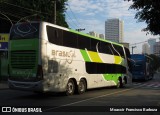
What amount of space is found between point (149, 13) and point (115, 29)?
212 feet

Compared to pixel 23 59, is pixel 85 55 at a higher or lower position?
higher

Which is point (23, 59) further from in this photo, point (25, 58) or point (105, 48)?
point (105, 48)

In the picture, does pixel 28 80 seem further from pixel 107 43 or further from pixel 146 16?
pixel 107 43

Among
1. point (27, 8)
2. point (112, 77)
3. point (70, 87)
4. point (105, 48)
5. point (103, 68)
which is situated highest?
point (27, 8)

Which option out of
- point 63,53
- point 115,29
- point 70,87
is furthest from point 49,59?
point 115,29

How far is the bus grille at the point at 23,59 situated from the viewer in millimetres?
18031

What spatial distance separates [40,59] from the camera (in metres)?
17.7

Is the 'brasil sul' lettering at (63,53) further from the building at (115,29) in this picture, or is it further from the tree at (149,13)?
the building at (115,29)

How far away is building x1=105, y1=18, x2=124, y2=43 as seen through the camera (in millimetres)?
73700

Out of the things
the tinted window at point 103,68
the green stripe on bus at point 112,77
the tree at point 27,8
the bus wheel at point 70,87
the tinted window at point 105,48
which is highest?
the tree at point 27,8

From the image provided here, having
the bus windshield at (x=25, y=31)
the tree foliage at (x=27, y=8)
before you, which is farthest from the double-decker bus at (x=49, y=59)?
the tree foliage at (x=27, y=8)

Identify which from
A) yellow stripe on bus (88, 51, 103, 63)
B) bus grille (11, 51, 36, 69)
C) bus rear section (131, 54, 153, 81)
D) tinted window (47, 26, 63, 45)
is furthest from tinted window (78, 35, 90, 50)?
bus rear section (131, 54, 153, 81)

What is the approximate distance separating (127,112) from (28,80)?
6351 millimetres

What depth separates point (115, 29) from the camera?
3103 inches
